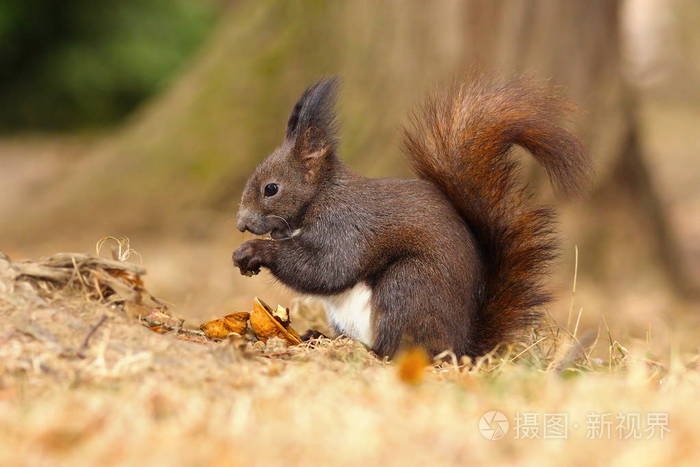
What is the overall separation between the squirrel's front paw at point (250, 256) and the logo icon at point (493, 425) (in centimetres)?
128

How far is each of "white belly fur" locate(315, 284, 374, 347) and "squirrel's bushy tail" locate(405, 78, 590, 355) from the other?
0.35 m

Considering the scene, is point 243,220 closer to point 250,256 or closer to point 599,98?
point 250,256

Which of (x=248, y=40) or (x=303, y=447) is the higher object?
(x=248, y=40)

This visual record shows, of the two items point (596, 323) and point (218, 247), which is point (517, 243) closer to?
point (596, 323)

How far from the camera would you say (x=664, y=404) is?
6.90 ft

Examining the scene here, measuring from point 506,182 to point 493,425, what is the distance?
1.22 metres

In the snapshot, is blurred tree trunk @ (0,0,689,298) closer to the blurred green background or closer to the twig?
the twig

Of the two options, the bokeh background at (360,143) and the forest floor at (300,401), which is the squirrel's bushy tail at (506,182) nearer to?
the forest floor at (300,401)

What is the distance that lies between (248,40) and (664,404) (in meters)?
4.71

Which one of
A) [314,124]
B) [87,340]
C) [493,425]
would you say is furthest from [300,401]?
[314,124]

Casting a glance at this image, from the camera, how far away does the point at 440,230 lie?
117 inches

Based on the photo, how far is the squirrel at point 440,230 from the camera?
2938mm

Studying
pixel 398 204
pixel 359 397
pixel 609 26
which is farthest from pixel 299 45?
pixel 359 397

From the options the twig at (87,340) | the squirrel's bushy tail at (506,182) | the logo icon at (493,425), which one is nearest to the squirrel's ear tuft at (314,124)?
the squirrel's bushy tail at (506,182)
